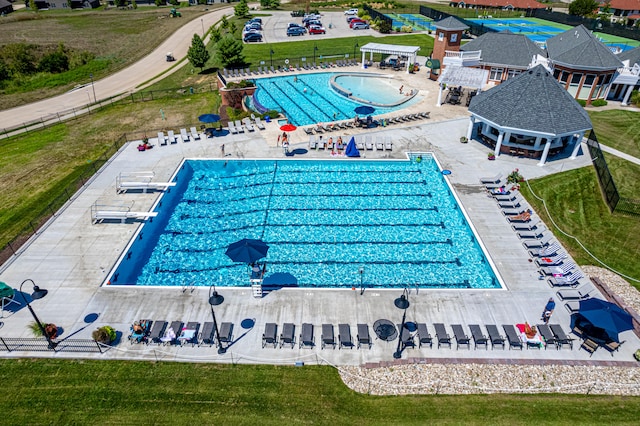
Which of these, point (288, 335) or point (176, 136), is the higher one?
point (176, 136)

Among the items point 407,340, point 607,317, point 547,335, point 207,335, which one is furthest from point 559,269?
point 207,335

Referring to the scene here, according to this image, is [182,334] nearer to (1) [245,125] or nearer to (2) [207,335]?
(2) [207,335]

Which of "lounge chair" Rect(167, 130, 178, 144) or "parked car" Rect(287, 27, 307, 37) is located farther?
"parked car" Rect(287, 27, 307, 37)

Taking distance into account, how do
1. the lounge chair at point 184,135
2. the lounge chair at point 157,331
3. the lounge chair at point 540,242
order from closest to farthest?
the lounge chair at point 157,331 → the lounge chair at point 540,242 → the lounge chair at point 184,135

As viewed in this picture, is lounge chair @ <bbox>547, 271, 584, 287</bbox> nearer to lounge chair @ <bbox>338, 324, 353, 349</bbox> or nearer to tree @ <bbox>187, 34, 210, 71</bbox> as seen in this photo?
lounge chair @ <bbox>338, 324, 353, 349</bbox>

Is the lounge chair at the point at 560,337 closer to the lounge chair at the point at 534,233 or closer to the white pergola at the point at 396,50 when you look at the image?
the lounge chair at the point at 534,233

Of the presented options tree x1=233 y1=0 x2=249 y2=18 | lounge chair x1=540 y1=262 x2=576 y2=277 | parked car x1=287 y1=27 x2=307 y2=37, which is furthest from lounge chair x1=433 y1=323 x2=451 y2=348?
tree x1=233 y1=0 x2=249 y2=18

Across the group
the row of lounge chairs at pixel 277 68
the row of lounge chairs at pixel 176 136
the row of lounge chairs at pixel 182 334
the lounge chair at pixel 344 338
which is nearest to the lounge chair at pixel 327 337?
the lounge chair at pixel 344 338
